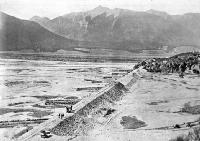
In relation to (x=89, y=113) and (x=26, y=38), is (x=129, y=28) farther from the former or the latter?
(x=89, y=113)

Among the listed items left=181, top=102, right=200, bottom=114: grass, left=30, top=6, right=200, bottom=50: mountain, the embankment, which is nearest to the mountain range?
left=30, top=6, right=200, bottom=50: mountain

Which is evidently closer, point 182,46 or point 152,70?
point 152,70

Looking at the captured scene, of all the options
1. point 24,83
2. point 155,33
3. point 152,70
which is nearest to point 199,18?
point 155,33

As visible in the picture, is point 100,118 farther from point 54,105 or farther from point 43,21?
point 43,21

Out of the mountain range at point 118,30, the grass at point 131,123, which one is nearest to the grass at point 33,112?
the grass at point 131,123

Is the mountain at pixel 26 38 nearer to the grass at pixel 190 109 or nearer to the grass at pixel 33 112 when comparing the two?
the grass at pixel 33 112
